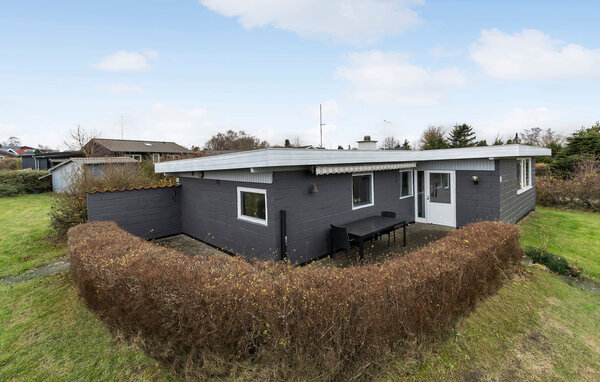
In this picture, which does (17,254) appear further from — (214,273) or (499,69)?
(499,69)

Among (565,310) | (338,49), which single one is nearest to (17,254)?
(565,310)

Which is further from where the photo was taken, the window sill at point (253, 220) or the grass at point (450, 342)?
the window sill at point (253, 220)

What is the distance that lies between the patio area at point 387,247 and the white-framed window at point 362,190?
128cm

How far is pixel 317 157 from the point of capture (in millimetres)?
6695

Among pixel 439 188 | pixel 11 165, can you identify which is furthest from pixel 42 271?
pixel 11 165

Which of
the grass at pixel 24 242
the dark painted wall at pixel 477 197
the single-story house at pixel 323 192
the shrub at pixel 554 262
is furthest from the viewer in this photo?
the dark painted wall at pixel 477 197

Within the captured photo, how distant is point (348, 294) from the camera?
3.06m

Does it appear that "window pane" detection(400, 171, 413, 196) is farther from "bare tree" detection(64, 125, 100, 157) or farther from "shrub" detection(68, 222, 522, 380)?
"bare tree" detection(64, 125, 100, 157)

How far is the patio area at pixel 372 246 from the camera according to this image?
7.33m

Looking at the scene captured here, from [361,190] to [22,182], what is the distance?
29.3 meters

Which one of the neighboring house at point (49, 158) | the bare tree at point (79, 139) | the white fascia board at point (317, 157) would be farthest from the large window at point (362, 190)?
the neighboring house at point (49, 158)

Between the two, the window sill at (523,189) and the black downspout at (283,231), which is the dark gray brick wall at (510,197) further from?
the black downspout at (283,231)

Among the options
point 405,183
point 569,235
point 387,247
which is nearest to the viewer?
point 387,247

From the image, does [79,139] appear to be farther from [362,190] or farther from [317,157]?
[362,190]
